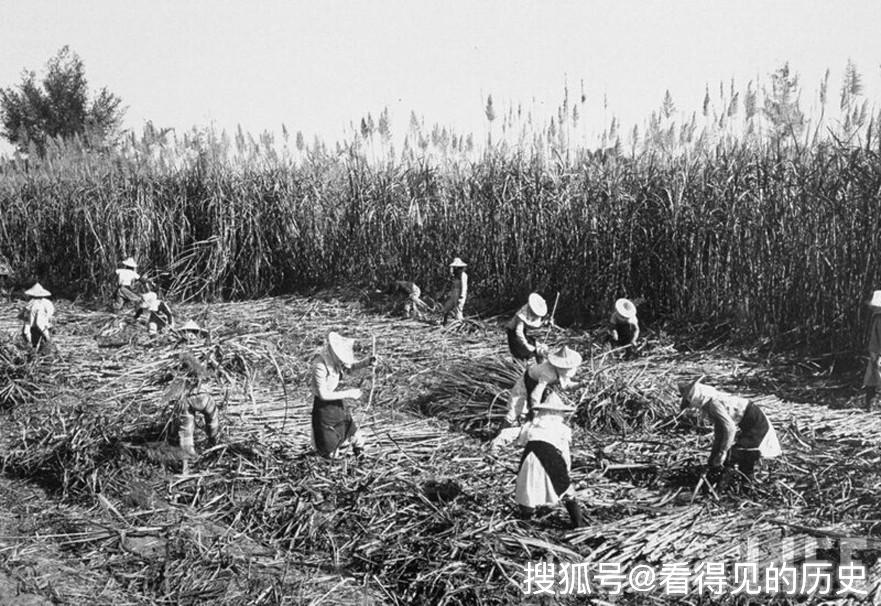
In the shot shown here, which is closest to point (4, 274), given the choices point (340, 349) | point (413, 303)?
point (413, 303)

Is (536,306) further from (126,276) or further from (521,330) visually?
(126,276)

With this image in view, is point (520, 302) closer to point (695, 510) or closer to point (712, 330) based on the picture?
point (712, 330)

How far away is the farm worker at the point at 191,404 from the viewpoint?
570 cm

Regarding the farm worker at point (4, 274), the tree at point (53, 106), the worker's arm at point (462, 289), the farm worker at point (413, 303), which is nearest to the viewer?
the worker's arm at point (462, 289)

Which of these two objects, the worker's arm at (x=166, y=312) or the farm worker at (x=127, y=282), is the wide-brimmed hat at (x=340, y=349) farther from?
the farm worker at (x=127, y=282)

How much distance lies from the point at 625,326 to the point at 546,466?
3.75m

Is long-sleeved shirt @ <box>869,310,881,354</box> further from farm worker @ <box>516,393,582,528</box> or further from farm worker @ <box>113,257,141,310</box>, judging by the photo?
farm worker @ <box>113,257,141,310</box>

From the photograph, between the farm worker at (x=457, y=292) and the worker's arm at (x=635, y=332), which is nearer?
the worker's arm at (x=635, y=332)

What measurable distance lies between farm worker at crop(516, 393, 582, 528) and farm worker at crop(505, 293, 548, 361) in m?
2.34

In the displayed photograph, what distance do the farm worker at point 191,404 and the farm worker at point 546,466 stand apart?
7.30 ft

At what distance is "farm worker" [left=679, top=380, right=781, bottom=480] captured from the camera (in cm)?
479

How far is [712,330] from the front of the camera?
873 centimetres

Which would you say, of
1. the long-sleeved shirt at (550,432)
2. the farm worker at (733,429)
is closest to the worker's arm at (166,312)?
the long-sleeved shirt at (550,432)

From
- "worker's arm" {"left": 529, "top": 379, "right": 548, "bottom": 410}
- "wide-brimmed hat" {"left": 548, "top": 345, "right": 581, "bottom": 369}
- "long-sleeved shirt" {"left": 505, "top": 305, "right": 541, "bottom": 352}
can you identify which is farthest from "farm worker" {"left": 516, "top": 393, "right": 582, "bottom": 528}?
"long-sleeved shirt" {"left": 505, "top": 305, "right": 541, "bottom": 352}
